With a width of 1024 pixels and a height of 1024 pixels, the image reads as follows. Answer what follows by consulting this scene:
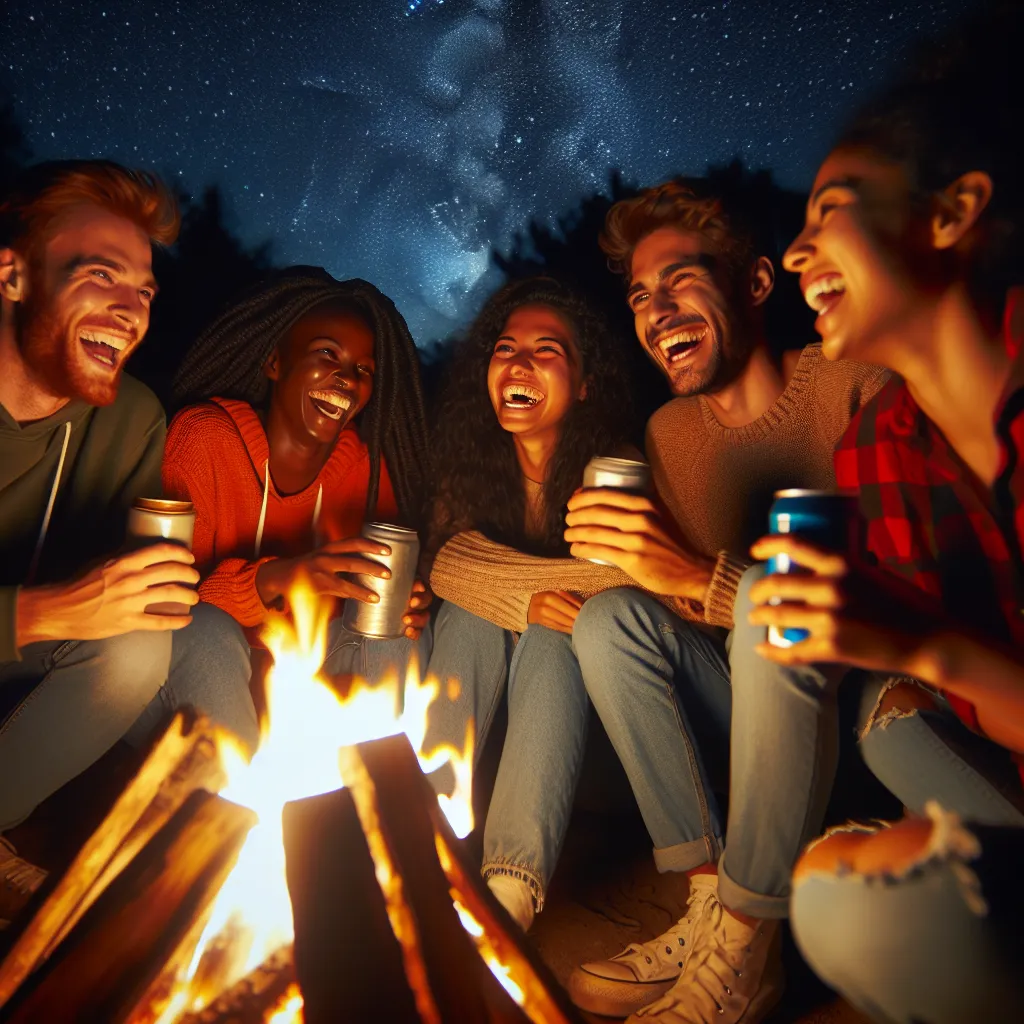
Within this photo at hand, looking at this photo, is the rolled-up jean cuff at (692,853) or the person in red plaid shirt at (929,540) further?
the rolled-up jean cuff at (692,853)

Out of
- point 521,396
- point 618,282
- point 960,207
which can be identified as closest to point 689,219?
point 521,396

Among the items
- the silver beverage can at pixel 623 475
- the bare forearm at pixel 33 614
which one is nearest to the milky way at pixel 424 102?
the silver beverage can at pixel 623 475

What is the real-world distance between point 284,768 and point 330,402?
5.04ft

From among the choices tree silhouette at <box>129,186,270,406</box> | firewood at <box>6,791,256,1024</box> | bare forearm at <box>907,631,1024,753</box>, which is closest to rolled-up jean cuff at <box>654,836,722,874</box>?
bare forearm at <box>907,631,1024,753</box>

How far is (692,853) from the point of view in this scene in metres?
1.76

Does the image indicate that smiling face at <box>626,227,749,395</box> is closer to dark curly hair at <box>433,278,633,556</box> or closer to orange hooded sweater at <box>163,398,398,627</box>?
dark curly hair at <box>433,278,633,556</box>

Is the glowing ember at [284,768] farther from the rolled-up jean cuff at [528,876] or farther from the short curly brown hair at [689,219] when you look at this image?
the short curly brown hair at [689,219]

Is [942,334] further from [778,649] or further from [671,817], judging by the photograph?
[671,817]

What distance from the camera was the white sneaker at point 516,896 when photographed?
175 centimetres

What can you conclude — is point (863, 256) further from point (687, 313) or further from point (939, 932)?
point (939, 932)

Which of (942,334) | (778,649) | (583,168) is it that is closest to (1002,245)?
(942,334)

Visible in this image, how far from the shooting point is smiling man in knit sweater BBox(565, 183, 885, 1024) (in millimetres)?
1492

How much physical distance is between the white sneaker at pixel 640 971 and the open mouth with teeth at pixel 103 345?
227 centimetres

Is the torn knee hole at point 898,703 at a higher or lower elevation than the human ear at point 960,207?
lower
